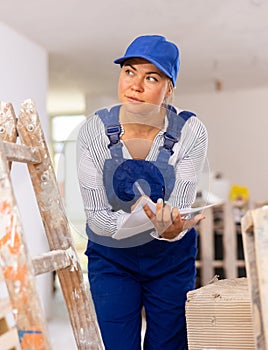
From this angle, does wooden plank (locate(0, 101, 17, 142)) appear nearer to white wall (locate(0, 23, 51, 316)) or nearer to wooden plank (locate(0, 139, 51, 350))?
wooden plank (locate(0, 139, 51, 350))

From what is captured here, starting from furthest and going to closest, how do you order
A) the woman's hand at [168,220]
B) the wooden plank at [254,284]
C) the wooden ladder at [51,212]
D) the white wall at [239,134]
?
the white wall at [239,134] < the woman's hand at [168,220] < the wooden ladder at [51,212] < the wooden plank at [254,284]

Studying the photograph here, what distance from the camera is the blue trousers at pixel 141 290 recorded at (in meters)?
1.57

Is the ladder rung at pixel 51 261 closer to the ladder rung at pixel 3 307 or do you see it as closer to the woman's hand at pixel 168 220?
the ladder rung at pixel 3 307

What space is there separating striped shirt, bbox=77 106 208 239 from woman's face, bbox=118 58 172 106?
9cm

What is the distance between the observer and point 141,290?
162 centimetres

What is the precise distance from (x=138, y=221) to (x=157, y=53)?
406 mm

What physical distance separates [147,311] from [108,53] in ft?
11.7

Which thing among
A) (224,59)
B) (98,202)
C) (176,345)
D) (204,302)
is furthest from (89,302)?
(224,59)

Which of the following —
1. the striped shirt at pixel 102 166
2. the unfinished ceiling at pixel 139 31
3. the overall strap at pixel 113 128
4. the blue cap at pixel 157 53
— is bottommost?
the striped shirt at pixel 102 166

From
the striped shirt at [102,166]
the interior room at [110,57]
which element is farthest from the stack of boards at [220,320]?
the interior room at [110,57]

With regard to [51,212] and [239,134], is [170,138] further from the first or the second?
[239,134]

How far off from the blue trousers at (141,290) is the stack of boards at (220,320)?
289 millimetres

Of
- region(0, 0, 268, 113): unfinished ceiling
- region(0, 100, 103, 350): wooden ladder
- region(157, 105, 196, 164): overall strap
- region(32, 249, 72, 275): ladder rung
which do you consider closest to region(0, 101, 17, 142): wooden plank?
region(0, 100, 103, 350): wooden ladder

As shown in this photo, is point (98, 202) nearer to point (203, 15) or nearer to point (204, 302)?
point (204, 302)
